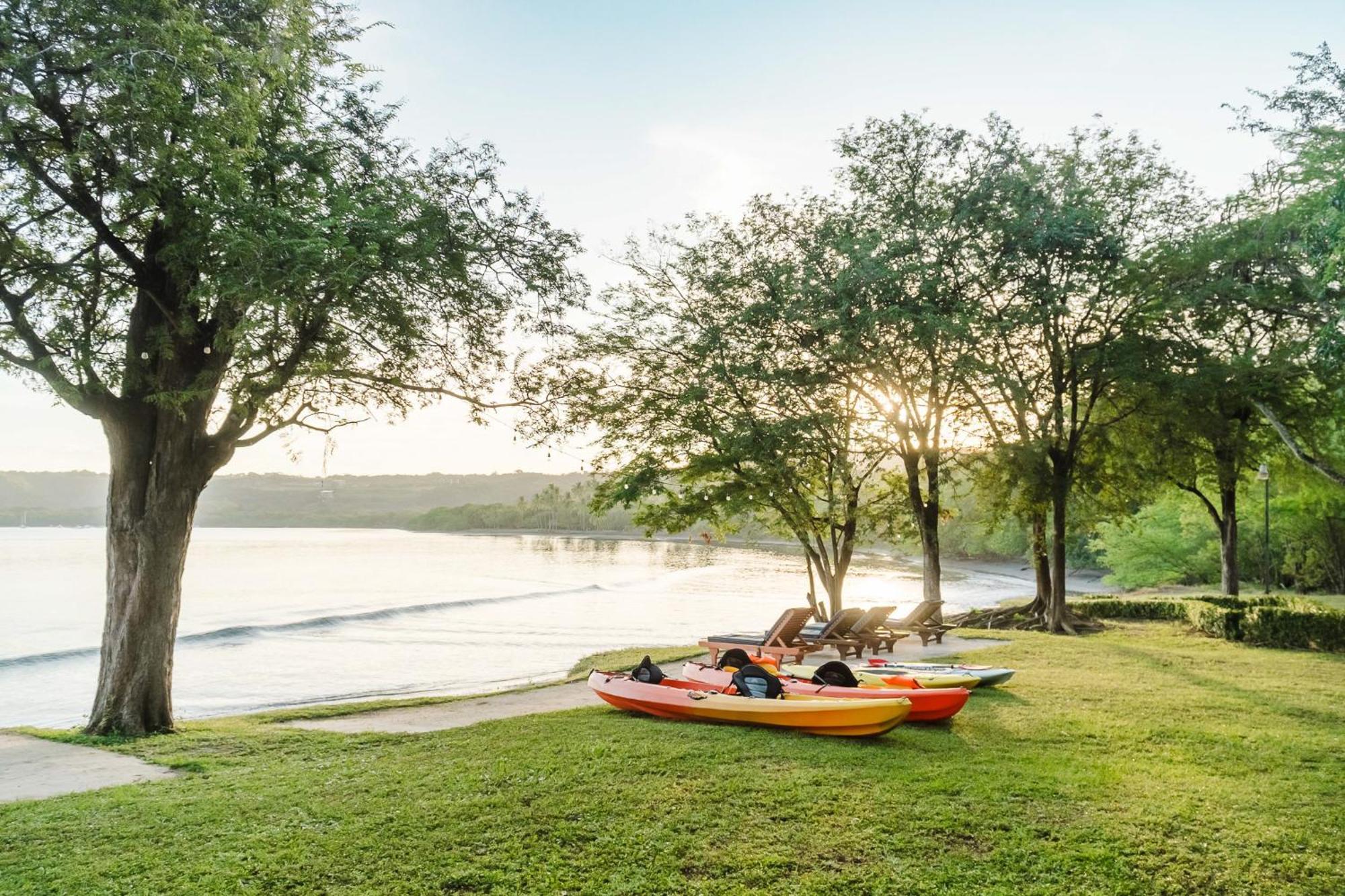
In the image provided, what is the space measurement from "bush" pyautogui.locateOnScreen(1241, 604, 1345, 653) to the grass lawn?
1017 centimetres

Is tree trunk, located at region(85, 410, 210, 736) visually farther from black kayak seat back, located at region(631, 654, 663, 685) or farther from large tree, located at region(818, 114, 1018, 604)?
large tree, located at region(818, 114, 1018, 604)

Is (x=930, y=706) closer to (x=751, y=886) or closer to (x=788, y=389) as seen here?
(x=751, y=886)

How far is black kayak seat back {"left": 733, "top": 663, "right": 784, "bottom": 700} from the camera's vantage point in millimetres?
9289

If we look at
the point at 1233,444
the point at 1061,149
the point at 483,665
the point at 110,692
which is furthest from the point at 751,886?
the point at 1233,444

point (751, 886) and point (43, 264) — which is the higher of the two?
point (43, 264)

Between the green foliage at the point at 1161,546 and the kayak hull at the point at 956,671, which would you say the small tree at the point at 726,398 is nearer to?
the kayak hull at the point at 956,671

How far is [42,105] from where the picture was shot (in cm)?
887

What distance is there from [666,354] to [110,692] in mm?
13143

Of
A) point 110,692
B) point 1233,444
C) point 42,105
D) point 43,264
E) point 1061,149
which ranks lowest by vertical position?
point 110,692

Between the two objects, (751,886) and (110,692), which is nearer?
(751,886)

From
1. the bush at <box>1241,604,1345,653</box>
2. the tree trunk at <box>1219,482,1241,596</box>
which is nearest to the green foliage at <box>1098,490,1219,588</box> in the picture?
the tree trunk at <box>1219,482,1241,596</box>

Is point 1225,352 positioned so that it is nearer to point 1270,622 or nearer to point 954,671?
point 1270,622

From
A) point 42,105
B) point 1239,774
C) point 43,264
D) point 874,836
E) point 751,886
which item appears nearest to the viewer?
point 751,886

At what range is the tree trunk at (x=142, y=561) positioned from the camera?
438 inches
